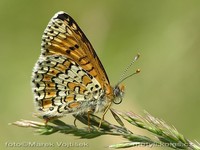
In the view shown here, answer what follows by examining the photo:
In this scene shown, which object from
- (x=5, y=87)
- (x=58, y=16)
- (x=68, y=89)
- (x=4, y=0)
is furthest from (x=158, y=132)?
(x=4, y=0)

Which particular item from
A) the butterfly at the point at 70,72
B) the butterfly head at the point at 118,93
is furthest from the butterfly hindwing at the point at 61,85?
the butterfly head at the point at 118,93

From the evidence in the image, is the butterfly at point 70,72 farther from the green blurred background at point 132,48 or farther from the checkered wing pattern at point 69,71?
the green blurred background at point 132,48

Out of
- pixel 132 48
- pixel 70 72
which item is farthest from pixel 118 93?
pixel 132 48

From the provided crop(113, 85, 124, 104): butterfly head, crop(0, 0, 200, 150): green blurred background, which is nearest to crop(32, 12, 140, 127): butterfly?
crop(113, 85, 124, 104): butterfly head

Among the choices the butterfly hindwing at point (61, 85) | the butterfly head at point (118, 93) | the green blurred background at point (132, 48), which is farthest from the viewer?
the green blurred background at point (132, 48)

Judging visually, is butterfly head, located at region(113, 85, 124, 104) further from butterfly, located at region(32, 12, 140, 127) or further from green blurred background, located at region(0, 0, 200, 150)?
green blurred background, located at region(0, 0, 200, 150)

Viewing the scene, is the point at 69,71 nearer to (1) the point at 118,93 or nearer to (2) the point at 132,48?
(1) the point at 118,93
